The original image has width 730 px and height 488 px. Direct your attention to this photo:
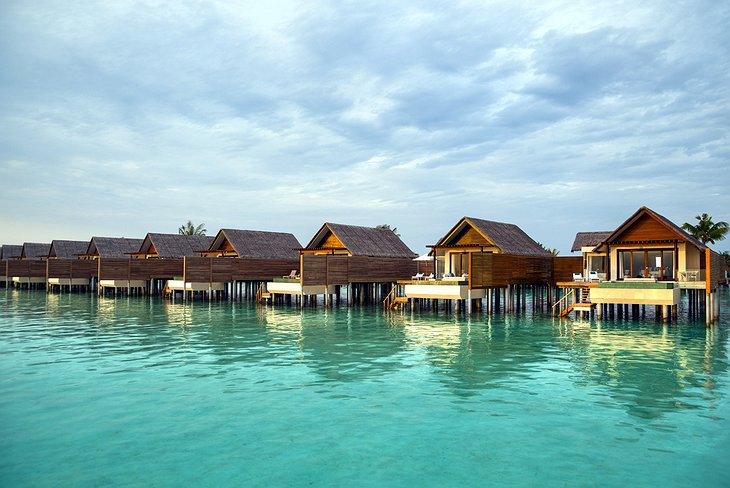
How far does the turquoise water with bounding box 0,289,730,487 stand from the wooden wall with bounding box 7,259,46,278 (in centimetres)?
4633

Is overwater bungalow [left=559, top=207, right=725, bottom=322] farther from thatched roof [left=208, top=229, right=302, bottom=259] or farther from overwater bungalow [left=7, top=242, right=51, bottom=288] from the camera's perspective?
overwater bungalow [left=7, top=242, right=51, bottom=288]

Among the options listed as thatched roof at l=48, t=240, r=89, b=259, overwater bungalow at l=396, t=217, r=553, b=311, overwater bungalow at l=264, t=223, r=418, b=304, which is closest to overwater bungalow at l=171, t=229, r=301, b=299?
overwater bungalow at l=264, t=223, r=418, b=304

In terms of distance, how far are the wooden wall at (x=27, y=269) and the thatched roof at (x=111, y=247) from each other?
5389 millimetres

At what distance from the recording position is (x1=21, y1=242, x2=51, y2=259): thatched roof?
72.9 metres

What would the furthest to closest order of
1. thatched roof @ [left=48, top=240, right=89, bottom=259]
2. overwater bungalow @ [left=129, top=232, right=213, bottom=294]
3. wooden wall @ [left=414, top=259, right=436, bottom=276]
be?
thatched roof @ [left=48, top=240, right=89, bottom=259] → overwater bungalow @ [left=129, top=232, right=213, bottom=294] → wooden wall @ [left=414, top=259, right=436, bottom=276]

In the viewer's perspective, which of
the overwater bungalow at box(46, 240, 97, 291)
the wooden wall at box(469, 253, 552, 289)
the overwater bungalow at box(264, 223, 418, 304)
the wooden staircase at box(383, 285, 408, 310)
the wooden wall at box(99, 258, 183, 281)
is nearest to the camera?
the wooden wall at box(469, 253, 552, 289)

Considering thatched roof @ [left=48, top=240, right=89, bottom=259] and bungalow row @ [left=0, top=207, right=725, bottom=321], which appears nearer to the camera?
bungalow row @ [left=0, top=207, right=725, bottom=321]

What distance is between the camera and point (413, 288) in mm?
33094

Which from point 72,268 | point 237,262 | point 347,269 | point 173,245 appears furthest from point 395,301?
point 72,268

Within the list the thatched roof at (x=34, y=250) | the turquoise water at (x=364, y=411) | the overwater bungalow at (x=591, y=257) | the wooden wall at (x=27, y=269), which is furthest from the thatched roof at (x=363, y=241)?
the thatched roof at (x=34, y=250)

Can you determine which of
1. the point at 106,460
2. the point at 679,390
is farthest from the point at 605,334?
the point at 106,460

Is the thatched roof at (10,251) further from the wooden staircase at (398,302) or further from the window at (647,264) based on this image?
the window at (647,264)

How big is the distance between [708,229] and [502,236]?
132ft

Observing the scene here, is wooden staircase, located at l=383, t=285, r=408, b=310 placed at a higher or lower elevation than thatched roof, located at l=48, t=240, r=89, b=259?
lower
